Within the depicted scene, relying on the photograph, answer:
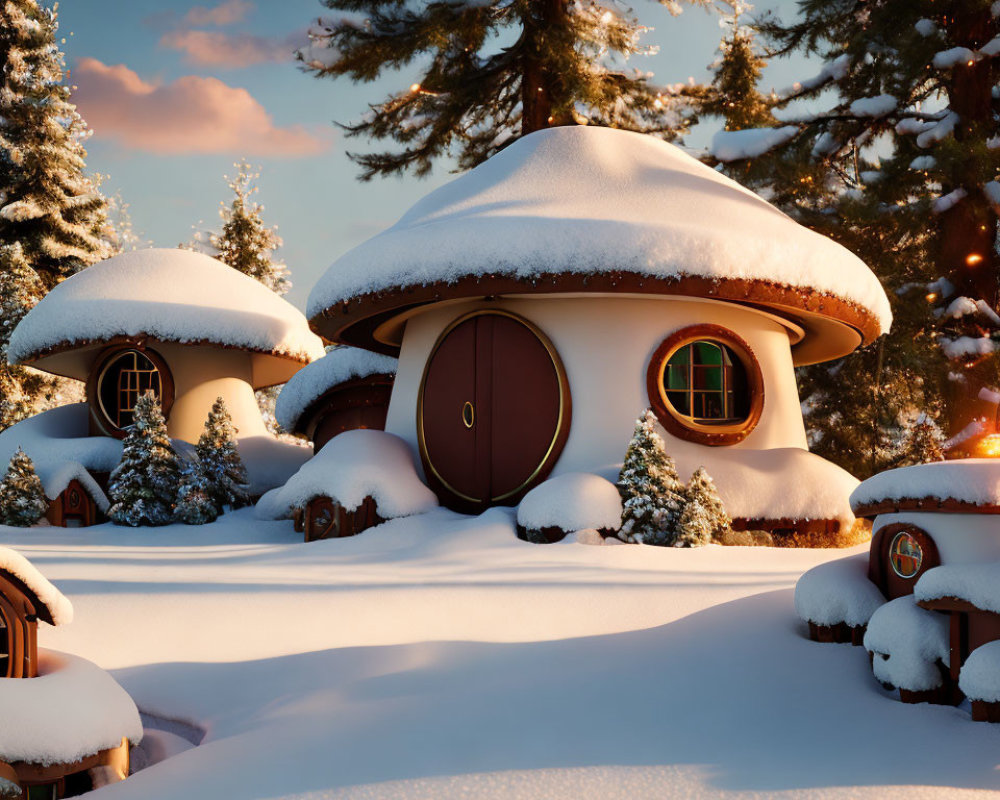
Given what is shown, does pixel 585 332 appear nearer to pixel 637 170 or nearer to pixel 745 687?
pixel 637 170

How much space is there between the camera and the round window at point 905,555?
4891 millimetres

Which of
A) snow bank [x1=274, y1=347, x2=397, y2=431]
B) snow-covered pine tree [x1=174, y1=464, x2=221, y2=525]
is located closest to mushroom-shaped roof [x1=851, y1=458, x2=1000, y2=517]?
snow-covered pine tree [x1=174, y1=464, x2=221, y2=525]

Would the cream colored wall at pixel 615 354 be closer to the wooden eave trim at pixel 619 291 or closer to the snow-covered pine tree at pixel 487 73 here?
the wooden eave trim at pixel 619 291

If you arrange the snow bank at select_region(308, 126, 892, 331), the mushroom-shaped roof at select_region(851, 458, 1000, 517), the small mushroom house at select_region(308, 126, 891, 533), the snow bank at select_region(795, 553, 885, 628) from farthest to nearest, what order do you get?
the small mushroom house at select_region(308, 126, 891, 533), the snow bank at select_region(308, 126, 892, 331), the snow bank at select_region(795, 553, 885, 628), the mushroom-shaped roof at select_region(851, 458, 1000, 517)

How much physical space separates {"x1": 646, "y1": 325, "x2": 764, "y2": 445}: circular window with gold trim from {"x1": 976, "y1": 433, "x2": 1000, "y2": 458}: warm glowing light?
516cm

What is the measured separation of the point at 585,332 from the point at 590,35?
1102 centimetres

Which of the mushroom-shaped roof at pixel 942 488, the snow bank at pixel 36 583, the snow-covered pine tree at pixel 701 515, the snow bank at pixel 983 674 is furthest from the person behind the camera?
the snow-covered pine tree at pixel 701 515

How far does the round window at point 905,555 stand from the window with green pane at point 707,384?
5579mm

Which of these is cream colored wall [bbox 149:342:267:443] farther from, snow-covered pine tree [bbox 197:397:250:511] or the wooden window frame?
snow-covered pine tree [bbox 197:397:250:511]

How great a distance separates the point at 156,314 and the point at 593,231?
28.6 feet

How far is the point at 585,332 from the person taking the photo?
10641 millimetres

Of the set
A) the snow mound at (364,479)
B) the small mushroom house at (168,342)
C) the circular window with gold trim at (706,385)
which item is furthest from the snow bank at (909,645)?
the small mushroom house at (168,342)

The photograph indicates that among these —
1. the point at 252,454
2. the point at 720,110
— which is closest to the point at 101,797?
the point at 252,454

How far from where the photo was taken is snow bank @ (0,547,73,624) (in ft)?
13.4
